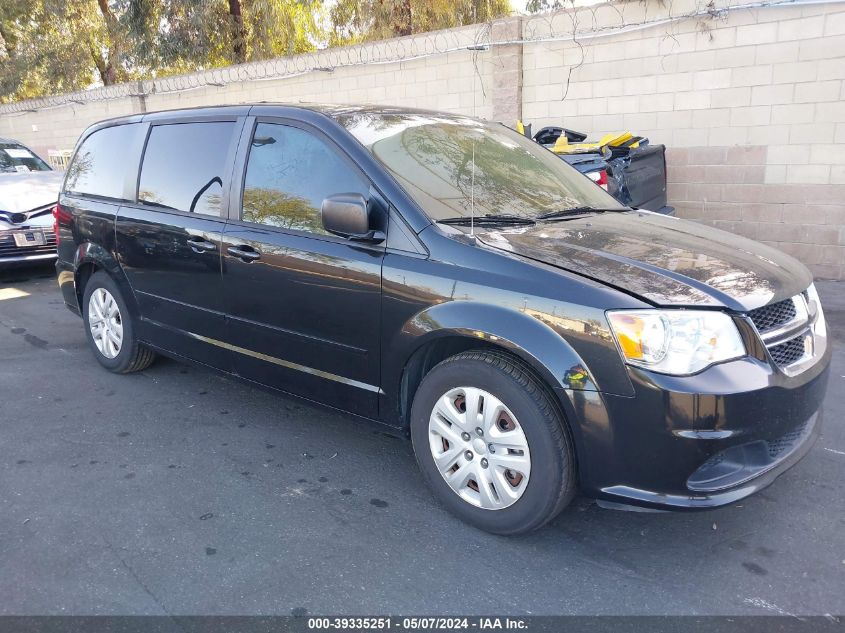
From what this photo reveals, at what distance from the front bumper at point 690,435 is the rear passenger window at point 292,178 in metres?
1.52

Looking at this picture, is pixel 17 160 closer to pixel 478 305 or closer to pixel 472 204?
pixel 472 204

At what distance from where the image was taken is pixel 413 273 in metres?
2.92

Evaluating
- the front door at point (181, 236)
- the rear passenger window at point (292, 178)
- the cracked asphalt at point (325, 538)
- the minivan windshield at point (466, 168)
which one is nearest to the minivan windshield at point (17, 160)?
the front door at point (181, 236)

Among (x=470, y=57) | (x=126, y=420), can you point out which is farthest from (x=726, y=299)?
(x=470, y=57)

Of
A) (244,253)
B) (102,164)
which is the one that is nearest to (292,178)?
(244,253)

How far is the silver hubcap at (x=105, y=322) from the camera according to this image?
188 inches

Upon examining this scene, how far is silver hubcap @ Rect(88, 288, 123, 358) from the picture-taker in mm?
4770

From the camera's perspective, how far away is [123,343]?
4.73 m

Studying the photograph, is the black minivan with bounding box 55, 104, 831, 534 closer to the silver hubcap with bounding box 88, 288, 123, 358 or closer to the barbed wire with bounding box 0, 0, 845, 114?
the silver hubcap with bounding box 88, 288, 123, 358

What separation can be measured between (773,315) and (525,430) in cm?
106

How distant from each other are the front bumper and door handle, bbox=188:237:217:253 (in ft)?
7.19

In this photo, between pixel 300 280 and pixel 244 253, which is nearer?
A: pixel 300 280

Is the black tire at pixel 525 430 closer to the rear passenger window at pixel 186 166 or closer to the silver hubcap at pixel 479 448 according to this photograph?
the silver hubcap at pixel 479 448

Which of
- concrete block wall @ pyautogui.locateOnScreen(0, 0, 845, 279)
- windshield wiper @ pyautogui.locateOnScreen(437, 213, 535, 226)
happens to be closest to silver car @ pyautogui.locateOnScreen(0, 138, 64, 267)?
concrete block wall @ pyautogui.locateOnScreen(0, 0, 845, 279)
